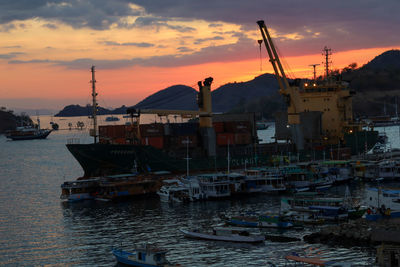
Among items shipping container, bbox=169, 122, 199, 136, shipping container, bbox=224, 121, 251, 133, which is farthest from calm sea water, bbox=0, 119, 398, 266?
shipping container, bbox=224, 121, 251, 133

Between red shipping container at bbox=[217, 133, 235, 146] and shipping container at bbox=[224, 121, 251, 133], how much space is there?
3.69 feet

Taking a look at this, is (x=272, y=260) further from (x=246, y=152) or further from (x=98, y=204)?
(x=246, y=152)

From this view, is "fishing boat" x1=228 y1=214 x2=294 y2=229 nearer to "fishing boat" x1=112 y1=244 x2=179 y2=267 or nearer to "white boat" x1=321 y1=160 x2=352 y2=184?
"fishing boat" x1=112 y1=244 x2=179 y2=267

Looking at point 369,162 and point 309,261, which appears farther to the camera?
point 369,162

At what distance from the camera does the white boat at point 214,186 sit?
204 feet

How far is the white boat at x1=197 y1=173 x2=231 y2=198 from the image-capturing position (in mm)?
62300

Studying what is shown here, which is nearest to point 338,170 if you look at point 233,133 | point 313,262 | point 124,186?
point 233,133

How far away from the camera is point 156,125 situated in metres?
74.2

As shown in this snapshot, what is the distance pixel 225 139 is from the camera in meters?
79.0

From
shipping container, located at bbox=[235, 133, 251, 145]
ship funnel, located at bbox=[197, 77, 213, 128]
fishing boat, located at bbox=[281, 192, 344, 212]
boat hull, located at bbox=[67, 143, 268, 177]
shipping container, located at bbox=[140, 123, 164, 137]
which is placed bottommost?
fishing boat, located at bbox=[281, 192, 344, 212]

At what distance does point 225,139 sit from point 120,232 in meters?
34.1

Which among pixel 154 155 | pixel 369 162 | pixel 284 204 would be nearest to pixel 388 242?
pixel 284 204

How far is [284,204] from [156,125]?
26.0 metres

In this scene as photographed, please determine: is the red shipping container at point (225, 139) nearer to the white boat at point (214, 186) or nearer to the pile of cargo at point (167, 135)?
the pile of cargo at point (167, 135)
